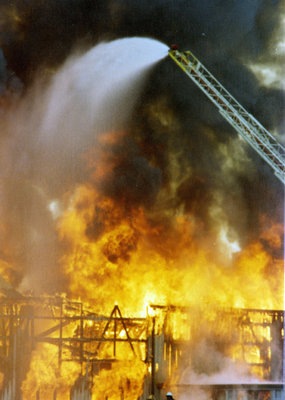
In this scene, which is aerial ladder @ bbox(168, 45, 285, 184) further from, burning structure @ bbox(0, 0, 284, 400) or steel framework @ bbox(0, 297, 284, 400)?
steel framework @ bbox(0, 297, 284, 400)

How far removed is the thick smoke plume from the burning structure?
8cm

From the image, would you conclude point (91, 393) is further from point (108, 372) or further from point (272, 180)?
point (272, 180)

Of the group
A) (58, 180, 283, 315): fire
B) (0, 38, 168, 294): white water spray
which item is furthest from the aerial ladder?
(58, 180, 283, 315): fire

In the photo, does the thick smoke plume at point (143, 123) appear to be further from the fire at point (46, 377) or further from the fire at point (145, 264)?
the fire at point (46, 377)

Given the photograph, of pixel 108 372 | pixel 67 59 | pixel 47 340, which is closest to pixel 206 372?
pixel 108 372

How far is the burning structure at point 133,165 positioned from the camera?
1473 inches

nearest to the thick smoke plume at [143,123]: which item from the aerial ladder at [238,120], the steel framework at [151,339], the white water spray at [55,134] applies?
the white water spray at [55,134]

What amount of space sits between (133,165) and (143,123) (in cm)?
344

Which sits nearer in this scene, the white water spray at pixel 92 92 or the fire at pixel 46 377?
the fire at pixel 46 377

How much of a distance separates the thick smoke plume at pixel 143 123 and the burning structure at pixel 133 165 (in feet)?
0.25

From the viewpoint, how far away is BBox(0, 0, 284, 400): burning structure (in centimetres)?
3741

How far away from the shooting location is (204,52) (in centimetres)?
4191

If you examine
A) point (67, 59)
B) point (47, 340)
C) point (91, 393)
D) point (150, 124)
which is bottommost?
point (91, 393)

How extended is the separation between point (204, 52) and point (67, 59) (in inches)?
373
